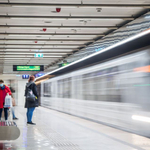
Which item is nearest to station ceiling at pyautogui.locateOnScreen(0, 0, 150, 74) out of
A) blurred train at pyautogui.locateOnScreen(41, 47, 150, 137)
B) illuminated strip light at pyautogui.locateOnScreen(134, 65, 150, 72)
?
blurred train at pyautogui.locateOnScreen(41, 47, 150, 137)

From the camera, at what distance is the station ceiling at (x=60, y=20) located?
11.6 m

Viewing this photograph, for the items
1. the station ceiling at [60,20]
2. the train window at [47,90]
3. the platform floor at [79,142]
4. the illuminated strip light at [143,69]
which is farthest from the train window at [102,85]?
the train window at [47,90]

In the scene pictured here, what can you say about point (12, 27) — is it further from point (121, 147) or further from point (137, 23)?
point (121, 147)

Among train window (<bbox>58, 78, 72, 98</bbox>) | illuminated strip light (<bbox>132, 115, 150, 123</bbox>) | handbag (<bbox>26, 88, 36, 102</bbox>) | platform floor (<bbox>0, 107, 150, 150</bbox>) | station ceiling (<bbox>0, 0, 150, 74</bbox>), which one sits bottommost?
platform floor (<bbox>0, 107, 150, 150</bbox>)

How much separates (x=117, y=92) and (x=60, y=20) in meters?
5.59

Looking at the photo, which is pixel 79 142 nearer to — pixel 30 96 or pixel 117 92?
pixel 117 92

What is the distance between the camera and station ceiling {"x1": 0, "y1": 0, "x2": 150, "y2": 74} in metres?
11.6

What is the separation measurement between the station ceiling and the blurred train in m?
1.99

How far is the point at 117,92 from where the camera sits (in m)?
9.77

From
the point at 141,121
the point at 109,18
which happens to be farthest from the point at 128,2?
the point at 141,121

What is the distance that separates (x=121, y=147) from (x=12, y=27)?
10.2 m

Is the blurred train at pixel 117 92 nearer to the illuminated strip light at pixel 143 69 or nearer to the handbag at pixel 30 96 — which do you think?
the illuminated strip light at pixel 143 69

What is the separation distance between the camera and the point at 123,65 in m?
9.44

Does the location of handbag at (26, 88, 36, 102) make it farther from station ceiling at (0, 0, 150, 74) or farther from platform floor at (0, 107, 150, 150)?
station ceiling at (0, 0, 150, 74)
